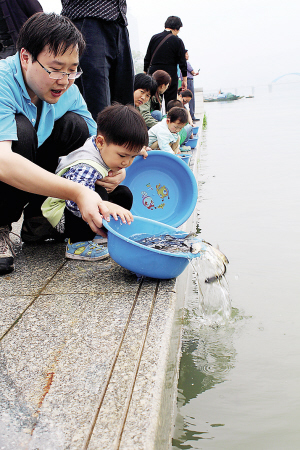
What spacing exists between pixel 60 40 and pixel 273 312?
1.80 meters

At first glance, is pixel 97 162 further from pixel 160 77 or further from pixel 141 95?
pixel 160 77

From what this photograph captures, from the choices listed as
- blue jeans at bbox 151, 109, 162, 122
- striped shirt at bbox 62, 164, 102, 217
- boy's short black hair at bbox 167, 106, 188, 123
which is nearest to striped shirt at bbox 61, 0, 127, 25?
striped shirt at bbox 62, 164, 102, 217

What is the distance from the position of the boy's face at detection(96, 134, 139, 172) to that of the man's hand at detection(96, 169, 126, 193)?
2.6 inches

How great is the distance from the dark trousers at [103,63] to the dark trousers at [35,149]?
22.4 inches

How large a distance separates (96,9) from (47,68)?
1.27 meters

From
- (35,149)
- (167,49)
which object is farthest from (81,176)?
(167,49)

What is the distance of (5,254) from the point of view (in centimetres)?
235

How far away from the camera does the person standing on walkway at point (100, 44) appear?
10.0 feet

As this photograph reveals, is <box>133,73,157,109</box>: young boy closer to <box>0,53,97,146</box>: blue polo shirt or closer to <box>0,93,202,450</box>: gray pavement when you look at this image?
<box>0,53,97,146</box>: blue polo shirt

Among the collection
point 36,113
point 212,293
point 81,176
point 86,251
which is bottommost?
point 212,293

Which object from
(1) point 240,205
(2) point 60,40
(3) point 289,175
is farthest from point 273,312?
(3) point 289,175

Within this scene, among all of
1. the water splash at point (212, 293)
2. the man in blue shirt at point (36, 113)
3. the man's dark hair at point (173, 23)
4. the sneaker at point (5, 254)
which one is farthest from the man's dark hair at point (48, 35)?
the man's dark hair at point (173, 23)

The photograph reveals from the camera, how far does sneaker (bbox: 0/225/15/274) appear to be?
230 cm

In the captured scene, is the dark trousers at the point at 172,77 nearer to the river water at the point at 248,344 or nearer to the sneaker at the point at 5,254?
the river water at the point at 248,344
